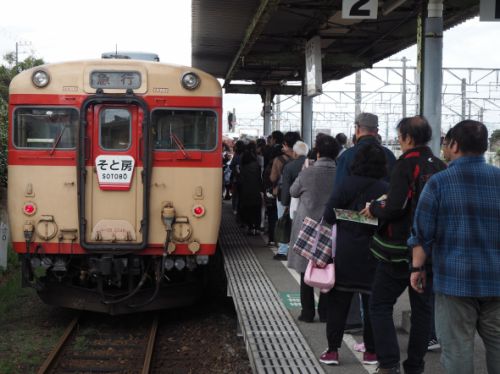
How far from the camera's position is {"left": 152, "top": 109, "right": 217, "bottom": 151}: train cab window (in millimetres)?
8008

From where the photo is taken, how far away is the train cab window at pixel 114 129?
7895 millimetres

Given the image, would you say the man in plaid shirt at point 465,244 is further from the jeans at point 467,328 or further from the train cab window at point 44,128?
the train cab window at point 44,128

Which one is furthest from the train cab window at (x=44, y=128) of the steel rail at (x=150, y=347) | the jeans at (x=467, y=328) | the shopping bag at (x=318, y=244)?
the jeans at (x=467, y=328)

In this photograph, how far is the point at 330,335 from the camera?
224 inches

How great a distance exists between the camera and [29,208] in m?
7.79

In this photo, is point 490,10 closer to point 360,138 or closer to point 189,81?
point 360,138

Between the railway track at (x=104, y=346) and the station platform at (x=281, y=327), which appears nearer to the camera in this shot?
the station platform at (x=281, y=327)

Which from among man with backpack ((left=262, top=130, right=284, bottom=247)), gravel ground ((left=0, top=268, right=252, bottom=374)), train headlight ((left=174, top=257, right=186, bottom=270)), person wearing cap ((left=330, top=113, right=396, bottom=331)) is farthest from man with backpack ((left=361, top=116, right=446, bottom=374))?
man with backpack ((left=262, top=130, right=284, bottom=247))

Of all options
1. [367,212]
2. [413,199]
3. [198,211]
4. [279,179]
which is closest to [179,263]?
[198,211]

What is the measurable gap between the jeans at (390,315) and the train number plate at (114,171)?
3668 millimetres

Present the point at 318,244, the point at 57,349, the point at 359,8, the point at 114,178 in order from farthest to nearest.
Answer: the point at 359,8 → the point at 114,178 → the point at 57,349 → the point at 318,244

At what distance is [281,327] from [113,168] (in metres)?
2.54

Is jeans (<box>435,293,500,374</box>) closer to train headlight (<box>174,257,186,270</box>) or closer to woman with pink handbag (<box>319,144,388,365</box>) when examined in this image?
woman with pink handbag (<box>319,144,388,365</box>)

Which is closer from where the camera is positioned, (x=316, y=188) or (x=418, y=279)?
(x=418, y=279)
